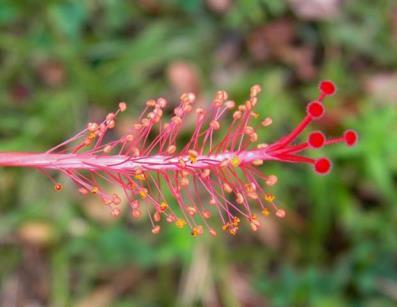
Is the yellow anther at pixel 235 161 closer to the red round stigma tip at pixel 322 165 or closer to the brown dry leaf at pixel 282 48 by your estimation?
the red round stigma tip at pixel 322 165

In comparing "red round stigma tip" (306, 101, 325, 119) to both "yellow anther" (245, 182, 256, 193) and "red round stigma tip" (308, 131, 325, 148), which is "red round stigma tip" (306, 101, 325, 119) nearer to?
"red round stigma tip" (308, 131, 325, 148)

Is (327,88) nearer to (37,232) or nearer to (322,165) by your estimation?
(322,165)

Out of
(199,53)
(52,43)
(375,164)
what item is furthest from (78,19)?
(375,164)

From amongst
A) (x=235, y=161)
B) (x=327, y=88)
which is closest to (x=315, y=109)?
(x=327, y=88)

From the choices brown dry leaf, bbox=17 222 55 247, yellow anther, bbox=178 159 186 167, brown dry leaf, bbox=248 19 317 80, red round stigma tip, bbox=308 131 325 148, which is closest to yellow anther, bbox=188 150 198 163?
yellow anther, bbox=178 159 186 167

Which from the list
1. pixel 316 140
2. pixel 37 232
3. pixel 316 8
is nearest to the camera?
pixel 316 140

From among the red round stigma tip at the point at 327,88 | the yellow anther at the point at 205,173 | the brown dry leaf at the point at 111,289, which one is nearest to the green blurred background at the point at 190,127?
the brown dry leaf at the point at 111,289
